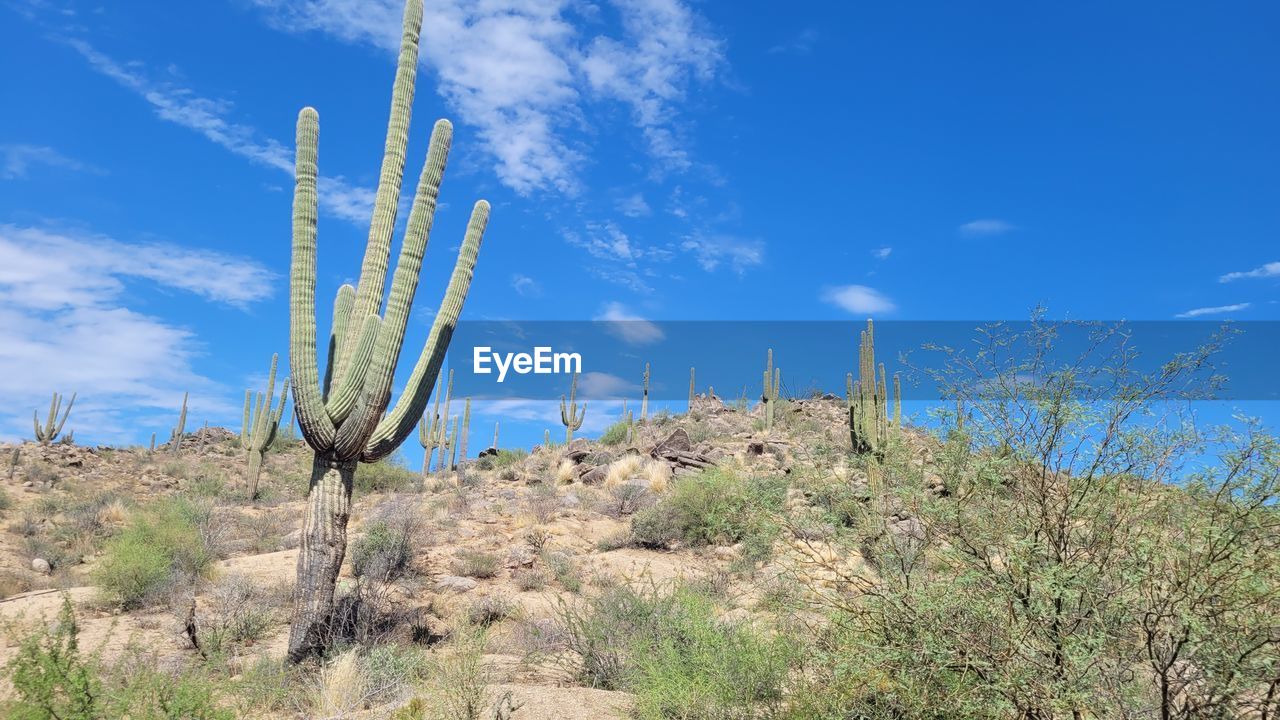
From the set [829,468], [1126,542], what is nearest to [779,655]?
[829,468]

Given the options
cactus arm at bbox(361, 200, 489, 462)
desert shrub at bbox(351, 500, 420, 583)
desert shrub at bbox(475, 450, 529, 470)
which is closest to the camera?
cactus arm at bbox(361, 200, 489, 462)

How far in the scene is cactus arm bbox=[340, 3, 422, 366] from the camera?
30.1 ft

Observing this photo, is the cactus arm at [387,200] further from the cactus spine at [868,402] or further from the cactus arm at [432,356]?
the cactus spine at [868,402]

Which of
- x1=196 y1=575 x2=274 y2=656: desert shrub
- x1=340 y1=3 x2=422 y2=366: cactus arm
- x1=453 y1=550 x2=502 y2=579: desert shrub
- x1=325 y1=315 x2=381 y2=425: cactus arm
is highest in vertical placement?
x1=340 y1=3 x2=422 y2=366: cactus arm

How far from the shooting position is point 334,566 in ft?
27.9

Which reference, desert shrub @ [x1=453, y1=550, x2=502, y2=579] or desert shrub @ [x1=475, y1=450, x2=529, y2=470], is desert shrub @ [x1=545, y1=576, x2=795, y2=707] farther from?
desert shrub @ [x1=475, y1=450, x2=529, y2=470]

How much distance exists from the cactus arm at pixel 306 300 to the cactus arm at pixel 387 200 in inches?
22.0

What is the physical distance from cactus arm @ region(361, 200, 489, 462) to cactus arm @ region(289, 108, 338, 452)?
74 cm

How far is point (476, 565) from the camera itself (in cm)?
1258

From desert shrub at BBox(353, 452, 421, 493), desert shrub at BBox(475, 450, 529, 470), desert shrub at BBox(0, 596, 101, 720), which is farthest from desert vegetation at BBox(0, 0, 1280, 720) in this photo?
desert shrub at BBox(475, 450, 529, 470)

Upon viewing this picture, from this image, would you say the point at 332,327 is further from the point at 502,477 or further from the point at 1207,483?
the point at 502,477

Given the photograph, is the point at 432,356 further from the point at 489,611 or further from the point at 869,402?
the point at 869,402

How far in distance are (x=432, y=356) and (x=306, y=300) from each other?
5.34 ft

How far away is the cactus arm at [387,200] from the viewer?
9.19 meters
